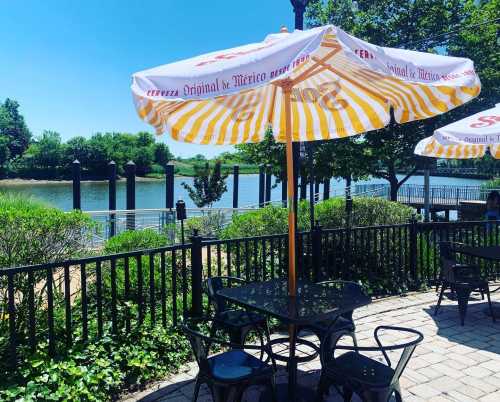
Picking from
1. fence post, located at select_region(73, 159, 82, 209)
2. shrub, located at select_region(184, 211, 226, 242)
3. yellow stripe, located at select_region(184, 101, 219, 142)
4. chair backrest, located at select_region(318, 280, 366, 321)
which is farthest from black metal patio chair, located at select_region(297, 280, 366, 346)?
fence post, located at select_region(73, 159, 82, 209)

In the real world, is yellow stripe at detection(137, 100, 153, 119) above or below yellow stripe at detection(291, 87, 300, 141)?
below

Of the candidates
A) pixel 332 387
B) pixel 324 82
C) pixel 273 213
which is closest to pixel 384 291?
pixel 273 213

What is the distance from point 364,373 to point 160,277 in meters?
3.16

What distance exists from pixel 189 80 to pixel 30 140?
105 metres

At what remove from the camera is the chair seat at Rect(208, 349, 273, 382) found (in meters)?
2.71

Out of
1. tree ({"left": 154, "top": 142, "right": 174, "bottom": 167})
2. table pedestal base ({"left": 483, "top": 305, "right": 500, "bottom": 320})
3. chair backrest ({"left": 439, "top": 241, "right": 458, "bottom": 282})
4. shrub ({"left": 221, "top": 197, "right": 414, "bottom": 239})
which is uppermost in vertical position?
tree ({"left": 154, "top": 142, "right": 174, "bottom": 167})

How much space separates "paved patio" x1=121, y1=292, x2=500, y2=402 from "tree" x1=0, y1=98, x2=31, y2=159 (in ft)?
303

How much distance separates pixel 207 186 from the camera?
23.2 meters

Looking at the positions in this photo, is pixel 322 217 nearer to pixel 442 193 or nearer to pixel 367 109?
pixel 367 109

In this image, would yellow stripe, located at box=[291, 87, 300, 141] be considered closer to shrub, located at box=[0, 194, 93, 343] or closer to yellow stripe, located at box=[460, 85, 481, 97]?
yellow stripe, located at box=[460, 85, 481, 97]

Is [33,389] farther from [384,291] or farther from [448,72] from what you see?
[384,291]

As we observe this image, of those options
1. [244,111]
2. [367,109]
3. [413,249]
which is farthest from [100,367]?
[413,249]

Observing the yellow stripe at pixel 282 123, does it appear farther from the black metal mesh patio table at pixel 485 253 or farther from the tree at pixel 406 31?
the tree at pixel 406 31

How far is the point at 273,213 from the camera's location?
765 cm
